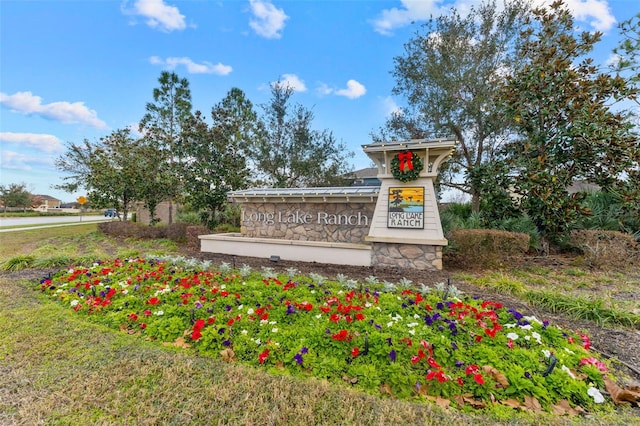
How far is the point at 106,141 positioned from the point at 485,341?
1887 centimetres

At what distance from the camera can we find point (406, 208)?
623cm

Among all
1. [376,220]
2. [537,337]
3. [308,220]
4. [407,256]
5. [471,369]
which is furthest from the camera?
[308,220]

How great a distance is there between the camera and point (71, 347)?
2.54m

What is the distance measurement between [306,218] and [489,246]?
456 cm

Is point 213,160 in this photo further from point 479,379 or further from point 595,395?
point 595,395

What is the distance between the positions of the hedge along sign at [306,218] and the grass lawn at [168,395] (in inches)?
224

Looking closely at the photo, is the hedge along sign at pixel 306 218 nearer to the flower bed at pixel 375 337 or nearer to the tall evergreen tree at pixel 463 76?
the flower bed at pixel 375 337

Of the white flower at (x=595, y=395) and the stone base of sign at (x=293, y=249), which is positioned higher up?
the stone base of sign at (x=293, y=249)

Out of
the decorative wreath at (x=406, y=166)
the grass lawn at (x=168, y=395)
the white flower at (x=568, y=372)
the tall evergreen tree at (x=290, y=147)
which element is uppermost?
the tall evergreen tree at (x=290, y=147)

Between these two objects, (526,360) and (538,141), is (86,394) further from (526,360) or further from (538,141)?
(538,141)

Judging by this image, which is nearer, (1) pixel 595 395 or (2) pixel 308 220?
(1) pixel 595 395

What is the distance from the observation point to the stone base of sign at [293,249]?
6.48 m

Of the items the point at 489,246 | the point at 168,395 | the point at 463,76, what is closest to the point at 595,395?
the point at 168,395

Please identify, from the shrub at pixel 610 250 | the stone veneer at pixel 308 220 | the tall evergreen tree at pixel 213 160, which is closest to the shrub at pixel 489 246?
the shrub at pixel 610 250
